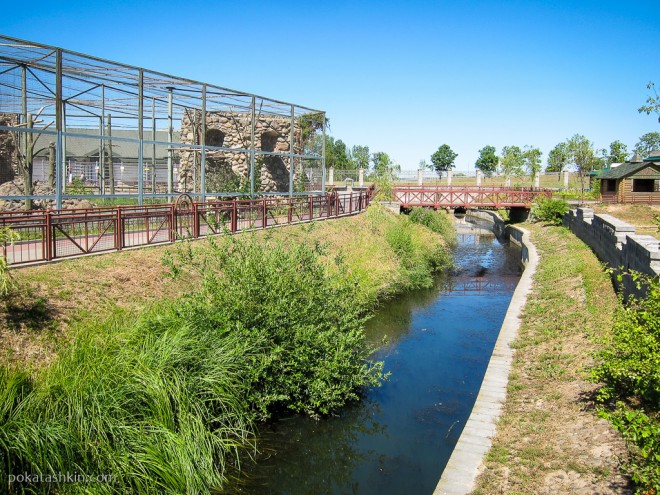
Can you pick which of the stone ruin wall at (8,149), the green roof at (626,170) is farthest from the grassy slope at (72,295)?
the green roof at (626,170)

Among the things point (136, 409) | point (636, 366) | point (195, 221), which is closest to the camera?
point (636, 366)

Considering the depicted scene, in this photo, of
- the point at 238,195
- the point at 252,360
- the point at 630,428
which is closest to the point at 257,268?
the point at 252,360

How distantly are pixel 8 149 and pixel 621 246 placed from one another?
16703mm

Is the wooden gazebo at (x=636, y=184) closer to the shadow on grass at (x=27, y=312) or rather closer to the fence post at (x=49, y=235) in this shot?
the fence post at (x=49, y=235)

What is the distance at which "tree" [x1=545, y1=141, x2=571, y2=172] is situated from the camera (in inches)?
2078

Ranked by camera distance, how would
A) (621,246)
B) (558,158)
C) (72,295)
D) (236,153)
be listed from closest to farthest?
(72,295)
(621,246)
(236,153)
(558,158)

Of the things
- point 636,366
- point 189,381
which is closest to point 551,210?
point 636,366

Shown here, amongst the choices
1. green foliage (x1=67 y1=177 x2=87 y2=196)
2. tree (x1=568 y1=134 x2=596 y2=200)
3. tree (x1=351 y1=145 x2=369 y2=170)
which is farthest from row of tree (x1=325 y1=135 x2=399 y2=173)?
green foliage (x1=67 y1=177 x2=87 y2=196)

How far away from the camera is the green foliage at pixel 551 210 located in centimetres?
2931

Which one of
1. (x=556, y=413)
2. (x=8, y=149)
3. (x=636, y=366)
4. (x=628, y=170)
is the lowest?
(x=556, y=413)

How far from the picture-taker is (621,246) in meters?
13.4

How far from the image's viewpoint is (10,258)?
10320 millimetres

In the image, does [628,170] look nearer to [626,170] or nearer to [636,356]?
[626,170]

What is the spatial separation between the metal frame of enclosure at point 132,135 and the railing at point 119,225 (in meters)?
1.57
